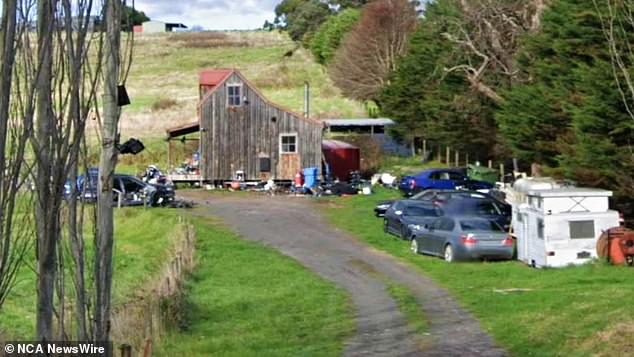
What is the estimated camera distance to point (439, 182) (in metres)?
50.9

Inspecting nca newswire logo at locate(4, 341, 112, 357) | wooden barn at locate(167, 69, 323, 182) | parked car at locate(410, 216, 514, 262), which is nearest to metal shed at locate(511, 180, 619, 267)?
parked car at locate(410, 216, 514, 262)

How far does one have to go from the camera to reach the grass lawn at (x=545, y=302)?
53.6 feet

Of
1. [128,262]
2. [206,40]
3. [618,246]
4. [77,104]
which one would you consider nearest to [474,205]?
[618,246]

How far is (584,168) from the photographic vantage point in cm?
3409

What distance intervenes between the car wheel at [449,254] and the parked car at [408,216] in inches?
139

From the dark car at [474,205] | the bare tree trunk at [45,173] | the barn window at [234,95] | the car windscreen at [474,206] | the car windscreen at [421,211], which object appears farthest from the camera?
the barn window at [234,95]

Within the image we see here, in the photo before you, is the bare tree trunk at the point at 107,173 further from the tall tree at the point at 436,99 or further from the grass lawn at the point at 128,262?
the tall tree at the point at 436,99

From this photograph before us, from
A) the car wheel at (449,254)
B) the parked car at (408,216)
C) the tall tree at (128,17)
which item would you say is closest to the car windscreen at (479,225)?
the car wheel at (449,254)

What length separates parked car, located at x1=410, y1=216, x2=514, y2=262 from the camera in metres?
29.3

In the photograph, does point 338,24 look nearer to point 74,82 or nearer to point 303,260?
point 303,260

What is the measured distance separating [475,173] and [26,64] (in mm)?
46954

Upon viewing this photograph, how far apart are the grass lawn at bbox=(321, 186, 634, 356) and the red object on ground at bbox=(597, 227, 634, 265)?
346 millimetres

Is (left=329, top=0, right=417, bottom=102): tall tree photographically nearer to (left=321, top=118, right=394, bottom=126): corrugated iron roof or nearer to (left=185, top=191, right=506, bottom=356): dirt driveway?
(left=321, top=118, right=394, bottom=126): corrugated iron roof

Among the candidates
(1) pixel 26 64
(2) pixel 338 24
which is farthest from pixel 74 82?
(2) pixel 338 24
